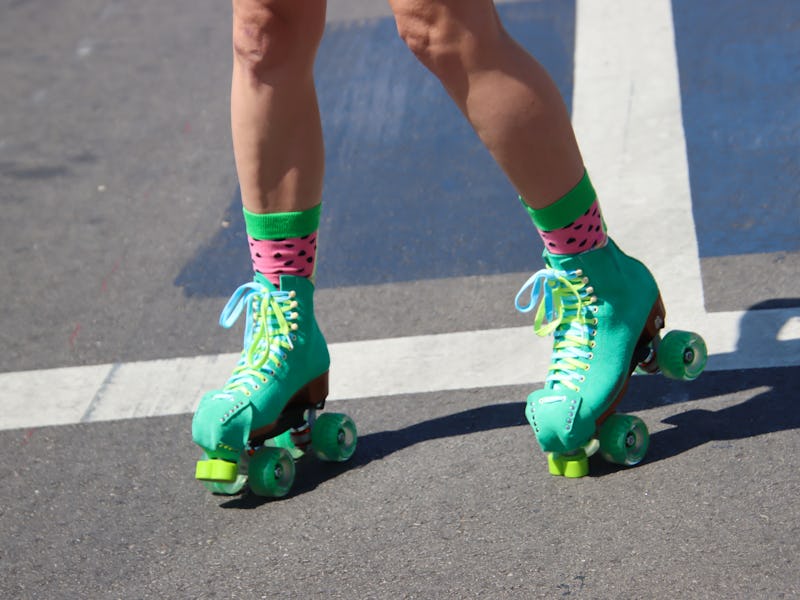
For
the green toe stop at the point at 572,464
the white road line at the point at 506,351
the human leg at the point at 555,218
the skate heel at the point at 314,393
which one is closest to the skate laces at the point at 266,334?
the skate heel at the point at 314,393

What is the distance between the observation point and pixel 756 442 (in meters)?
2.66

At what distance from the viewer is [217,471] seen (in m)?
2.67

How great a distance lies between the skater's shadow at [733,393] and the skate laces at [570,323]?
0.23 meters

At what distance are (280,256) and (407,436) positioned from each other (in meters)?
0.57

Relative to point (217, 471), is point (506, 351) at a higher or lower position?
lower

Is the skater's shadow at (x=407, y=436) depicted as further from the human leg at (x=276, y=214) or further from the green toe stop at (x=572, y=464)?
the green toe stop at (x=572, y=464)

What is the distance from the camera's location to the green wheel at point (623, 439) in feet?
8.52

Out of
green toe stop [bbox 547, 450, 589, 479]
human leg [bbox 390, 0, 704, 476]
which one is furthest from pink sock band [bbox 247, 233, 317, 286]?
green toe stop [bbox 547, 450, 589, 479]

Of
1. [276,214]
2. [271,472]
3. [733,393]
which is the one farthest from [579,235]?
[271,472]

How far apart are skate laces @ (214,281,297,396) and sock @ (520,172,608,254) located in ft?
2.07

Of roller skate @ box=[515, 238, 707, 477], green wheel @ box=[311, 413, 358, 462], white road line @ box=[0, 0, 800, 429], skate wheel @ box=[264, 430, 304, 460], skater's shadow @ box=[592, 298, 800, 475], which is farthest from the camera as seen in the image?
white road line @ box=[0, 0, 800, 429]

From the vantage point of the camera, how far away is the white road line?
3170 mm

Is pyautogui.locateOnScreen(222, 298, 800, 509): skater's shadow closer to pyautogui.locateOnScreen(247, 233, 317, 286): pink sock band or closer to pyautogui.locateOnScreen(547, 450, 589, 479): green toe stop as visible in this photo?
pyautogui.locateOnScreen(547, 450, 589, 479): green toe stop

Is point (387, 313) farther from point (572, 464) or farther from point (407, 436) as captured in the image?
point (572, 464)
